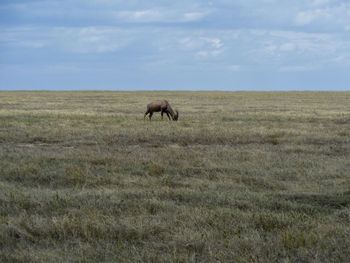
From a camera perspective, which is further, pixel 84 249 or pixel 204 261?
pixel 84 249

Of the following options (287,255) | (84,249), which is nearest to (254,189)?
(287,255)

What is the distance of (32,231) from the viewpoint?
5371 mm

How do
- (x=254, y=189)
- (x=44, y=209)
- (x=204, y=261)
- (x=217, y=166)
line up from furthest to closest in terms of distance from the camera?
1. (x=217, y=166)
2. (x=254, y=189)
3. (x=44, y=209)
4. (x=204, y=261)

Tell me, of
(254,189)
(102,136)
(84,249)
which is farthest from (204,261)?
(102,136)

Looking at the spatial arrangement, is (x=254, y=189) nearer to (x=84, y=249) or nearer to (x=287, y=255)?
(x=287, y=255)

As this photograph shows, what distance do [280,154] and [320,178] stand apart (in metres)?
2.92

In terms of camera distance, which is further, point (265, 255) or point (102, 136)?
point (102, 136)

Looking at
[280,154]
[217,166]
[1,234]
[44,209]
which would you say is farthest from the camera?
[280,154]

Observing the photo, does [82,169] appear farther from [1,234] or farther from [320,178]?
[320,178]

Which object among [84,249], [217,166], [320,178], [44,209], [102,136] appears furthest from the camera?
[102,136]

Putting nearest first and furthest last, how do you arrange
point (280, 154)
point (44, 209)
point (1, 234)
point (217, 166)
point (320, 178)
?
1. point (1, 234)
2. point (44, 209)
3. point (320, 178)
4. point (217, 166)
5. point (280, 154)

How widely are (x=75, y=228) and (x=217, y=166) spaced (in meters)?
5.00

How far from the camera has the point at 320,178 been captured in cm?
902

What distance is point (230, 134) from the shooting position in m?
15.6
